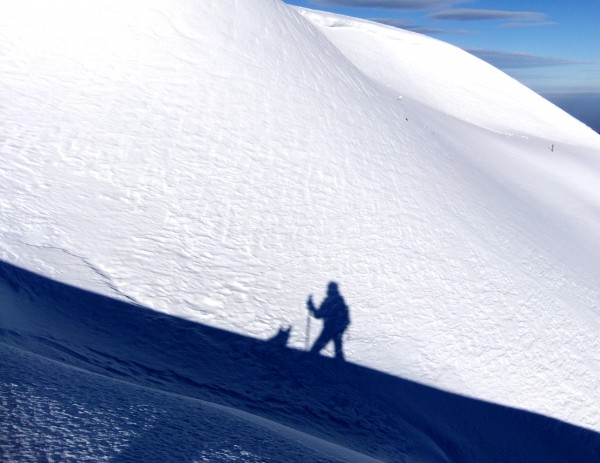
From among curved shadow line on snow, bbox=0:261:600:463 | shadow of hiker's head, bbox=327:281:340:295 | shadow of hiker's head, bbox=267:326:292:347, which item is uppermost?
shadow of hiker's head, bbox=327:281:340:295

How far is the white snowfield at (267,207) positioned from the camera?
6.25m

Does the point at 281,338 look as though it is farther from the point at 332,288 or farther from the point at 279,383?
the point at 332,288

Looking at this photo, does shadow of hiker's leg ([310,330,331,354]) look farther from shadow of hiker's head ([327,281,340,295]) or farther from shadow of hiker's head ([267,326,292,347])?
shadow of hiker's head ([327,281,340,295])

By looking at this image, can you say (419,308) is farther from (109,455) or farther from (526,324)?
Answer: (109,455)

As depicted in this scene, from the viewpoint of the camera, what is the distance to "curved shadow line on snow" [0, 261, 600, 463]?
189 inches

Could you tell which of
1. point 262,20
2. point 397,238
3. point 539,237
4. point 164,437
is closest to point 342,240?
point 397,238

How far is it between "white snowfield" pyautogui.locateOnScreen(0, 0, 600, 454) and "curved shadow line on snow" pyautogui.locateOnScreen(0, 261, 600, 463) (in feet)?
0.57

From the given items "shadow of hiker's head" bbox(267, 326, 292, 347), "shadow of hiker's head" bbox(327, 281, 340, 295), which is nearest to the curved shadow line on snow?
"shadow of hiker's head" bbox(267, 326, 292, 347)

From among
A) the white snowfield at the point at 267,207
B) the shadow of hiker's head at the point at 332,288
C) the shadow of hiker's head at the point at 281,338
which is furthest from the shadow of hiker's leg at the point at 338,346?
the shadow of hiker's head at the point at 332,288

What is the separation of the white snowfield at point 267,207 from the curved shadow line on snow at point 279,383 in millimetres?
174

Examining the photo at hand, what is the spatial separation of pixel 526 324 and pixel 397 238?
1.60 m

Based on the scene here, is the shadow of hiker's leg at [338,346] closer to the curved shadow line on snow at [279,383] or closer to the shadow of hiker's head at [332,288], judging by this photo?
the curved shadow line on snow at [279,383]

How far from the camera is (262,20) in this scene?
37.3 feet

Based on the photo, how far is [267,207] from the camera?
7551 millimetres
